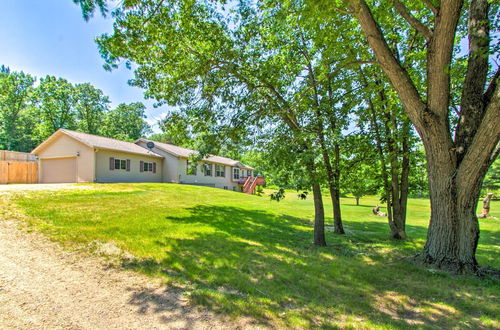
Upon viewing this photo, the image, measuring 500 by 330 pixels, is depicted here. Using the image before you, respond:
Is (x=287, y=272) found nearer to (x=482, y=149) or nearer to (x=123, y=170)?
(x=482, y=149)

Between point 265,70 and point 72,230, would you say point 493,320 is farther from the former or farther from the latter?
point 72,230

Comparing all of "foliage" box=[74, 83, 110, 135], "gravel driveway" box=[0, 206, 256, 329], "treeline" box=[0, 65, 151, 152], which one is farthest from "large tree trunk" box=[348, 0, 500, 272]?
"foliage" box=[74, 83, 110, 135]

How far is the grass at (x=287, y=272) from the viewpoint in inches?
123

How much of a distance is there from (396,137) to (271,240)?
4.80m

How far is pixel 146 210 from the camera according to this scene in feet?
30.7

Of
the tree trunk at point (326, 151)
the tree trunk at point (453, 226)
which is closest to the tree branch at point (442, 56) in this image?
the tree trunk at point (453, 226)

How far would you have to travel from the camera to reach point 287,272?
14.7ft

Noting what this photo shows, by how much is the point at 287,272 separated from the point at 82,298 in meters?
3.15

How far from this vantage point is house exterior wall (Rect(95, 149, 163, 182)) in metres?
17.5

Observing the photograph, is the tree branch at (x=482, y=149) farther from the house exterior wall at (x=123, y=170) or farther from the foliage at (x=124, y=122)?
the foliage at (x=124, y=122)

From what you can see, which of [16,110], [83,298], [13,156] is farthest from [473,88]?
[16,110]

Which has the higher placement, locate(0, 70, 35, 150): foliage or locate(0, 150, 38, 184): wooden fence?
locate(0, 70, 35, 150): foliage

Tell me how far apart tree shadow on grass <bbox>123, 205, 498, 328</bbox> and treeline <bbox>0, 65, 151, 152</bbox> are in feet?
119

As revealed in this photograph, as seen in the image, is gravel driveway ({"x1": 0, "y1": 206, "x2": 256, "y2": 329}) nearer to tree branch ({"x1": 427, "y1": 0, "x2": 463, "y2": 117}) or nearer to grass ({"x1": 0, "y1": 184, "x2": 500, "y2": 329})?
grass ({"x1": 0, "y1": 184, "x2": 500, "y2": 329})
